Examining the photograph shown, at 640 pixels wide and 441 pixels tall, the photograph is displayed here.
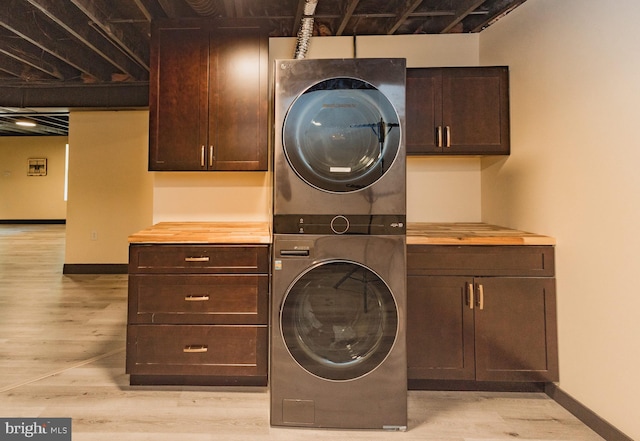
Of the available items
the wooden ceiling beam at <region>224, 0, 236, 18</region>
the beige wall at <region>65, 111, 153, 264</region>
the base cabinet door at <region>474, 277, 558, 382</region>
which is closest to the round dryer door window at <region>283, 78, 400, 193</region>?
the base cabinet door at <region>474, 277, 558, 382</region>

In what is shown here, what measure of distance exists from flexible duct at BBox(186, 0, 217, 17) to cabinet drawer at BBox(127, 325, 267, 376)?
2112mm

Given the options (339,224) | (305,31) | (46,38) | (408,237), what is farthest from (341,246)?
(46,38)

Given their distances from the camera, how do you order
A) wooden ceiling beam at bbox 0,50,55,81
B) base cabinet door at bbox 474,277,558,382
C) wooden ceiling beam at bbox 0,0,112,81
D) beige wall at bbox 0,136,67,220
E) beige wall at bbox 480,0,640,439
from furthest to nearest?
1. beige wall at bbox 0,136,67,220
2. wooden ceiling beam at bbox 0,50,55,81
3. wooden ceiling beam at bbox 0,0,112,81
4. base cabinet door at bbox 474,277,558,382
5. beige wall at bbox 480,0,640,439

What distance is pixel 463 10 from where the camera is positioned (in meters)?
2.50

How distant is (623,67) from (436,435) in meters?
1.93

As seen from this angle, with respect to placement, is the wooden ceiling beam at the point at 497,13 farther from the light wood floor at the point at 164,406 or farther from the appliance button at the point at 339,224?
the light wood floor at the point at 164,406

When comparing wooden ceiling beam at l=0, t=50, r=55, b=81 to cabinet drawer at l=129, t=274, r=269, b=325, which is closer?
cabinet drawer at l=129, t=274, r=269, b=325

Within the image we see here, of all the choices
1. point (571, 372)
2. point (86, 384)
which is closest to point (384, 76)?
point (571, 372)

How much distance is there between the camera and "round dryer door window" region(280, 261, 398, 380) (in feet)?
5.64

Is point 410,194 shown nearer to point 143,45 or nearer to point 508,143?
point 508,143

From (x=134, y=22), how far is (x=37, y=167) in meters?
10.5

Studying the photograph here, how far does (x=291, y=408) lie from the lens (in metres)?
1.73

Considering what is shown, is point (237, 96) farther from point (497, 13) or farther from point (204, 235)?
point (497, 13)

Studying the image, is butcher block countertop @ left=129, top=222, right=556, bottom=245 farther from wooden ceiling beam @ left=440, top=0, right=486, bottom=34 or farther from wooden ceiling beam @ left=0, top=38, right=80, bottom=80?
wooden ceiling beam @ left=0, top=38, right=80, bottom=80
